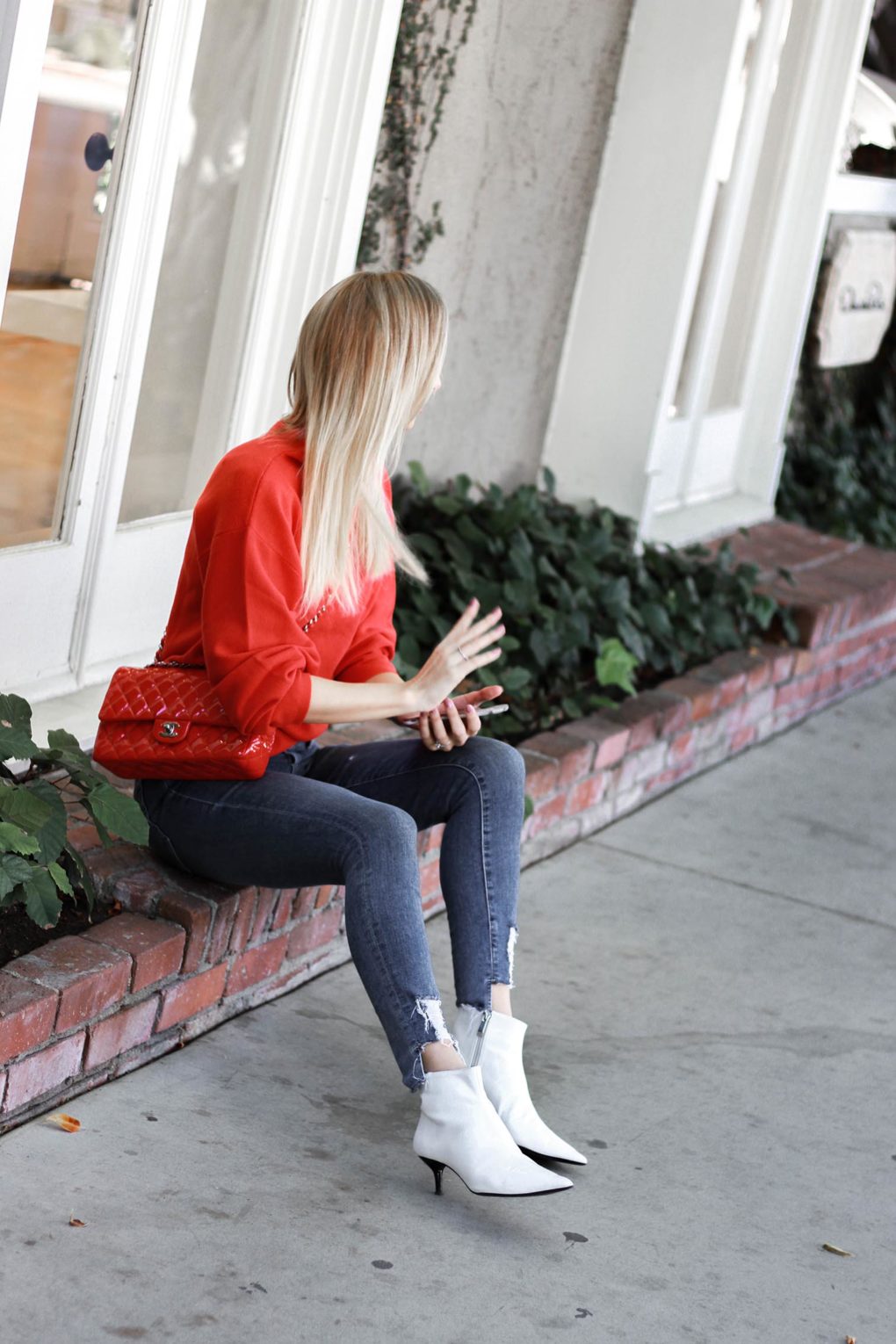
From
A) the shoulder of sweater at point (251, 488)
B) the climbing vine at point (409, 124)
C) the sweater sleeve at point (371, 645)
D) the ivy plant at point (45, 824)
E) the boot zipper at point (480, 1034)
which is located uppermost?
the climbing vine at point (409, 124)

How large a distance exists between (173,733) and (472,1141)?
0.75 meters

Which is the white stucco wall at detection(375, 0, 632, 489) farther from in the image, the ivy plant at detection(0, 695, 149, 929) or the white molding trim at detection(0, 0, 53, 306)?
the ivy plant at detection(0, 695, 149, 929)

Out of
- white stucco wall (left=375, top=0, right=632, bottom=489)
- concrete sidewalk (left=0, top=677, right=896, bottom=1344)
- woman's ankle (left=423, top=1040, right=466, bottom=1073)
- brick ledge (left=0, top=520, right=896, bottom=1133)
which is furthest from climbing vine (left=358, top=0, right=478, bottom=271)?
woman's ankle (left=423, top=1040, right=466, bottom=1073)

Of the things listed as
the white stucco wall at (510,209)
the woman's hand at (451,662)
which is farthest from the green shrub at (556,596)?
the woman's hand at (451,662)

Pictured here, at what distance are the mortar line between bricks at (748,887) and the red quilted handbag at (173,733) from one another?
146 centimetres

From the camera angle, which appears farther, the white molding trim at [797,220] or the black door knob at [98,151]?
the white molding trim at [797,220]

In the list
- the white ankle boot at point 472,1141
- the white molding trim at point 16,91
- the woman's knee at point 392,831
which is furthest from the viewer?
the white molding trim at point 16,91

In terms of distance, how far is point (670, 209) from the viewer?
4.91m

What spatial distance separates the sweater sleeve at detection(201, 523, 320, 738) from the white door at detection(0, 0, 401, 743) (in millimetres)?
844

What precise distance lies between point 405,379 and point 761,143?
389 centimetres

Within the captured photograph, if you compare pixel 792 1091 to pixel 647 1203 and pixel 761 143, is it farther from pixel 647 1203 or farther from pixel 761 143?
pixel 761 143

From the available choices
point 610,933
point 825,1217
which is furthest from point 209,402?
point 825,1217

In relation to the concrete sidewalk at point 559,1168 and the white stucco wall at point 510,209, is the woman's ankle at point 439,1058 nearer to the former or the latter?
the concrete sidewalk at point 559,1168

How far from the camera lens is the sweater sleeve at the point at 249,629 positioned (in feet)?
7.72
